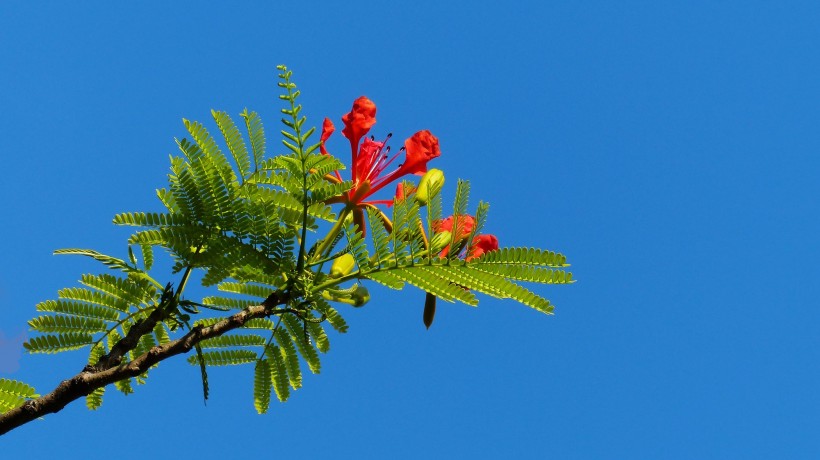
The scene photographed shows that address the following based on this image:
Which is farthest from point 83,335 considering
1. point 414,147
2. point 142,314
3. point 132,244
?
point 414,147

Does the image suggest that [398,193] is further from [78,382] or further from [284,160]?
[78,382]

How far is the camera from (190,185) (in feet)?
10.2

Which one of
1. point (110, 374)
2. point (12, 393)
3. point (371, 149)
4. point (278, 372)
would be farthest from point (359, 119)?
point (12, 393)

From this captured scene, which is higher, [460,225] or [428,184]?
[428,184]

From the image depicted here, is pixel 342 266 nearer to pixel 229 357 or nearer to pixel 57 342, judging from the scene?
pixel 229 357

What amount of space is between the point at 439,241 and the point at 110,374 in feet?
4.07

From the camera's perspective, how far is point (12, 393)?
127 inches

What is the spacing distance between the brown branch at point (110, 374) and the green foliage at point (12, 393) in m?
0.32

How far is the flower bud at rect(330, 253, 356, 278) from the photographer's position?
10.3 feet

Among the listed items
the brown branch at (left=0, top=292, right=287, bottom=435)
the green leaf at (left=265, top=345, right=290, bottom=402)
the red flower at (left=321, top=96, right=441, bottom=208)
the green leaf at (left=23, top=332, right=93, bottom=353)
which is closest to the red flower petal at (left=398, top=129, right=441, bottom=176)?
the red flower at (left=321, top=96, right=441, bottom=208)

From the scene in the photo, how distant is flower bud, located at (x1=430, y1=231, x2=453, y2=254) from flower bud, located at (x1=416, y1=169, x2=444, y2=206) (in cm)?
25

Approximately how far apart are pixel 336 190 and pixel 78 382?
1104mm

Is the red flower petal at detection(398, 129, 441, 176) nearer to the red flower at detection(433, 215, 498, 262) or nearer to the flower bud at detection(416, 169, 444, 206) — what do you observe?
the flower bud at detection(416, 169, 444, 206)

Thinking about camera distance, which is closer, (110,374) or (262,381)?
(110,374)
